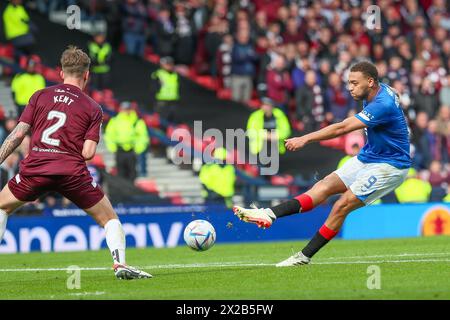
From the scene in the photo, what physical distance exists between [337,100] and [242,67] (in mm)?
2378

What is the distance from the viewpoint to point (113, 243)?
1112cm

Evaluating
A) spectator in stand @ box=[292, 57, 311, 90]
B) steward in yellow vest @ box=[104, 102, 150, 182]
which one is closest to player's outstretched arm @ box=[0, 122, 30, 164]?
steward in yellow vest @ box=[104, 102, 150, 182]

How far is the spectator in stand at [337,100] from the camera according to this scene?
26312 millimetres

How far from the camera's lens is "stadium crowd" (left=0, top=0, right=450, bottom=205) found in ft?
86.6

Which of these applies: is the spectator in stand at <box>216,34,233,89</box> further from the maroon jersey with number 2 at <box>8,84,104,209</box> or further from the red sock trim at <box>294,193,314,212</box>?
the maroon jersey with number 2 at <box>8,84,104,209</box>

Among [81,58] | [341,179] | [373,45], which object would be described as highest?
[373,45]

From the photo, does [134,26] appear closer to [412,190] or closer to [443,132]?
[443,132]

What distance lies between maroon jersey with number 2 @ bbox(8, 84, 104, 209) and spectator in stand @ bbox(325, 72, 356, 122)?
15.7m

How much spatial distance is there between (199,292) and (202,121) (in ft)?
54.3

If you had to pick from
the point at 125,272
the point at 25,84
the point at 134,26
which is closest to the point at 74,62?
the point at 125,272

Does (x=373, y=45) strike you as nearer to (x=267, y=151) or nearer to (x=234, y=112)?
(x=234, y=112)

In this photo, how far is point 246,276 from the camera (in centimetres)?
1145

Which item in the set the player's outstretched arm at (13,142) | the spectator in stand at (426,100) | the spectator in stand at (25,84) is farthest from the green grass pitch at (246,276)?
the spectator in stand at (426,100)
